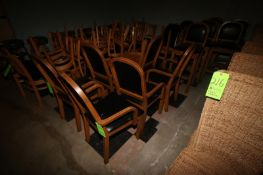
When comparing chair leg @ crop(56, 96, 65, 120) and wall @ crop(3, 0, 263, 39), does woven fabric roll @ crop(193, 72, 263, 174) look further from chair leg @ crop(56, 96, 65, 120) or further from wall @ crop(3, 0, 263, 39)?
wall @ crop(3, 0, 263, 39)

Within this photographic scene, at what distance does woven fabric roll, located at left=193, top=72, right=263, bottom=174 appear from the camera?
0.69 meters

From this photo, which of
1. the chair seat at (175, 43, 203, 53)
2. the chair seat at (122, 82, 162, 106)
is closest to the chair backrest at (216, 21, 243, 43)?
the chair seat at (175, 43, 203, 53)

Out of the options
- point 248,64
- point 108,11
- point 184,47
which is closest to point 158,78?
point 248,64

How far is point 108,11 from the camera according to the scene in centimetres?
506

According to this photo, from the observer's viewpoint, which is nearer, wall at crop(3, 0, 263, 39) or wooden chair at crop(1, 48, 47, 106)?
wooden chair at crop(1, 48, 47, 106)

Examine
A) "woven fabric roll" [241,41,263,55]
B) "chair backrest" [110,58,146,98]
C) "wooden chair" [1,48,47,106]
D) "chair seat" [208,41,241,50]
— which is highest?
"woven fabric roll" [241,41,263,55]

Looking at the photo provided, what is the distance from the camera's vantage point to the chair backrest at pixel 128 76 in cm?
124

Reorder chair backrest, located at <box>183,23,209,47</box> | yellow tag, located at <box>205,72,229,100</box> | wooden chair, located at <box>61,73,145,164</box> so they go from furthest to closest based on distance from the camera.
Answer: chair backrest, located at <box>183,23,209,47</box>
wooden chair, located at <box>61,73,145,164</box>
yellow tag, located at <box>205,72,229,100</box>

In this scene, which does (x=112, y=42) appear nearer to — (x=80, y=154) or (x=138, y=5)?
(x=80, y=154)

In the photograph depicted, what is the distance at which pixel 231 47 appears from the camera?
2584 millimetres

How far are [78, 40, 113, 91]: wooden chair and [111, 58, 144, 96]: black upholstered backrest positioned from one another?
0.79 feet

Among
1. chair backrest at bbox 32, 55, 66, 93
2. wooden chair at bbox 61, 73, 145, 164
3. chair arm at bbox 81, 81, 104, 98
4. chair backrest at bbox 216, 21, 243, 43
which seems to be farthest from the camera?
chair backrest at bbox 216, 21, 243, 43

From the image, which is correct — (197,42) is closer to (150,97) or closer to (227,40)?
(227,40)

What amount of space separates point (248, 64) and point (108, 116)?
1090 millimetres
